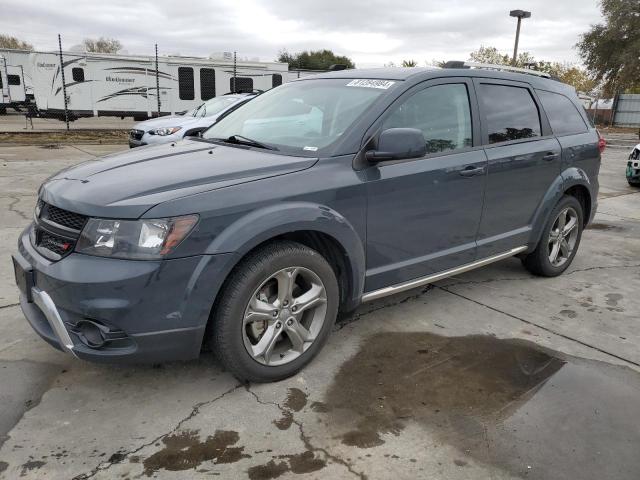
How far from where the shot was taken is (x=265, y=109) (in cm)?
394

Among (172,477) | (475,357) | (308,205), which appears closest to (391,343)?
(475,357)

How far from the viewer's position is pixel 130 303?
2.46 metres

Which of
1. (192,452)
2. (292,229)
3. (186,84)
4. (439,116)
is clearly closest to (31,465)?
(192,452)

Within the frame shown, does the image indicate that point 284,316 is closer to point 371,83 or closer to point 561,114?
point 371,83

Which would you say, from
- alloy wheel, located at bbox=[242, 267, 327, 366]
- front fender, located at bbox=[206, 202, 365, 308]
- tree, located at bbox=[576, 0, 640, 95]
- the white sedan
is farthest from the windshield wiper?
tree, located at bbox=[576, 0, 640, 95]

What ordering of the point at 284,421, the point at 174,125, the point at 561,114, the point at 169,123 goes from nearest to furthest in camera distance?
the point at 284,421
the point at 561,114
the point at 174,125
the point at 169,123

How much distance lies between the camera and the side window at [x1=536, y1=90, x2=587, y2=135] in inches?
180

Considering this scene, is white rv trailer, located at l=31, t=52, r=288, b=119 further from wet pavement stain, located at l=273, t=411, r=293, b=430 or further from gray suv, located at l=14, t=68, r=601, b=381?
wet pavement stain, located at l=273, t=411, r=293, b=430

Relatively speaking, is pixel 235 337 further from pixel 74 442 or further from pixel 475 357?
pixel 475 357

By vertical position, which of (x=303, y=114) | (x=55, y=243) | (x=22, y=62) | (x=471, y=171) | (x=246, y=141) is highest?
(x=22, y=62)

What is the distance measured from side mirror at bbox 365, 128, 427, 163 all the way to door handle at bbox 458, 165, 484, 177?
684mm

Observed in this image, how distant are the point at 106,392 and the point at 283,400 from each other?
968mm

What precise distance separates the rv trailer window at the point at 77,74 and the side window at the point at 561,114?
1932cm

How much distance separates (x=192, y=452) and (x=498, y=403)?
1616mm
